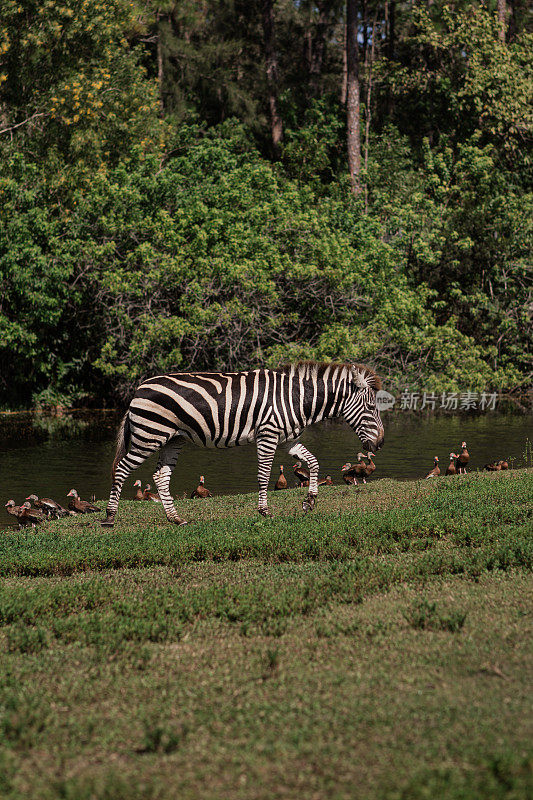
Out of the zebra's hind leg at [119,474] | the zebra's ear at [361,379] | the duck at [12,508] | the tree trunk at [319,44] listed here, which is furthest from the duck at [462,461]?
the tree trunk at [319,44]

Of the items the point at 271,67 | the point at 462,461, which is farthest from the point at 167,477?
the point at 271,67

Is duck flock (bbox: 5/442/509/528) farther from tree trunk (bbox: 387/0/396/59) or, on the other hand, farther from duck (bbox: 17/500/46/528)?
tree trunk (bbox: 387/0/396/59)

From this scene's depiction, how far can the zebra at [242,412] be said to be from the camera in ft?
44.9

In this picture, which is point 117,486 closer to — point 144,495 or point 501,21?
point 144,495

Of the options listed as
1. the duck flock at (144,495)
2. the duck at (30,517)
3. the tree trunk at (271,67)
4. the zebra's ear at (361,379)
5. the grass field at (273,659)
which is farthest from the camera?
the tree trunk at (271,67)

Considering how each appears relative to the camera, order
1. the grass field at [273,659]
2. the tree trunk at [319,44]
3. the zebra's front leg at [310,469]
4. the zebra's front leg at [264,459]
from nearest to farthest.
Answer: the grass field at [273,659]
the zebra's front leg at [264,459]
the zebra's front leg at [310,469]
the tree trunk at [319,44]

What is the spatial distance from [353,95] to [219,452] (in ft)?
75.9

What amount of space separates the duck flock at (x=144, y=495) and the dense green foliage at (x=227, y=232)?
10580mm

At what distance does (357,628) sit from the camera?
312 inches

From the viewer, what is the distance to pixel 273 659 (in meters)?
7.08

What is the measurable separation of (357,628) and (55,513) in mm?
9191

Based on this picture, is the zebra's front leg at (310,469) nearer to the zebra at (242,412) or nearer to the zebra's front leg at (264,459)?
the zebra at (242,412)

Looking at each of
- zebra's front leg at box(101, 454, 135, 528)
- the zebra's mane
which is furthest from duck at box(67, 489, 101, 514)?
the zebra's mane

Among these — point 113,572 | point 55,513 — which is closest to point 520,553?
point 113,572
